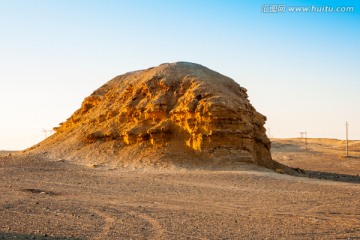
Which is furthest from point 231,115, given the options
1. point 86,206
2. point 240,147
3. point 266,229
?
point 266,229

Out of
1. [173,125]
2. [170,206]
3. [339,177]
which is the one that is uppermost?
[173,125]

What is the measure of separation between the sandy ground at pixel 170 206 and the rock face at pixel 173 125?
297 centimetres

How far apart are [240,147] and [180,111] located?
448cm

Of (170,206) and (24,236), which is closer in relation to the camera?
(24,236)

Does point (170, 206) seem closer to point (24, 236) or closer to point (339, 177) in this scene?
point (24, 236)

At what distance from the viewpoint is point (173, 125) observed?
92.6 ft

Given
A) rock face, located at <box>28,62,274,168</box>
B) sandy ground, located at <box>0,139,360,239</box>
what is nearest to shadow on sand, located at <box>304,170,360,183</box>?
rock face, located at <box>28,62,274,168</box>

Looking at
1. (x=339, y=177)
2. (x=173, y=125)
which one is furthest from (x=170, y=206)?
(x=339, y=177)

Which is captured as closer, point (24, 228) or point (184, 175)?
point (24, 228)

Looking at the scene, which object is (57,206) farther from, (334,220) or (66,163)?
(66,163)

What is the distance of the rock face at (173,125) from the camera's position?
26266 mm

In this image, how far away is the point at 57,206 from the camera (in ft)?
41.3

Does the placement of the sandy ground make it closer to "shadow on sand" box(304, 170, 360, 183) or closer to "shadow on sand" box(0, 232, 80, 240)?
"shadow on sand" box(0, 232, 80, 240)

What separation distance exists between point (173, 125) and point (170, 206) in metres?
15.2
